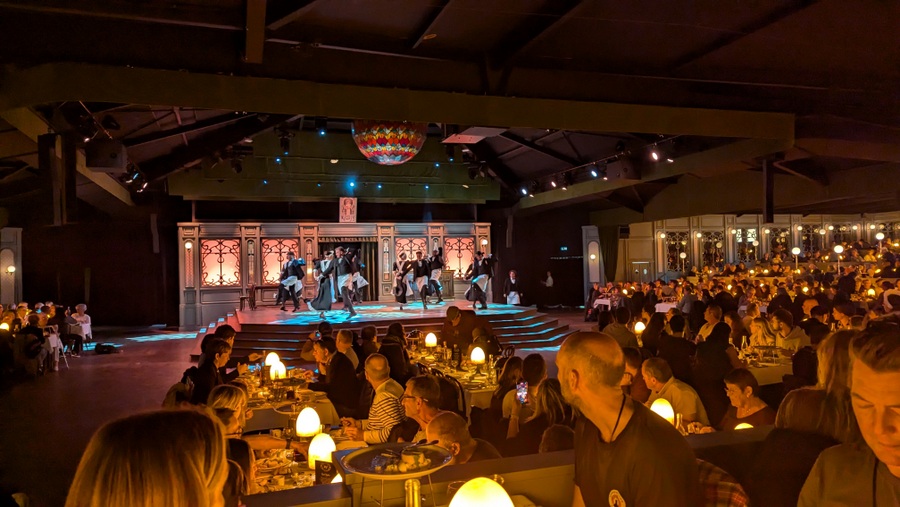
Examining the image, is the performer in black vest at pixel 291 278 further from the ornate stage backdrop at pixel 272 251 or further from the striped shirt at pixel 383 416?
the striped shirt at pixel 383 416

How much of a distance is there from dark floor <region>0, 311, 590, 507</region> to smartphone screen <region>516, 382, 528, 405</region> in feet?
8.54

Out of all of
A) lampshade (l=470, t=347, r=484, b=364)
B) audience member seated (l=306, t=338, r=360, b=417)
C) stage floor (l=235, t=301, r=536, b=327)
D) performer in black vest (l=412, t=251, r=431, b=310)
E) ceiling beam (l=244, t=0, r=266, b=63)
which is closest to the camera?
ceiling beam (l=244, t=0, r=266, b=63)

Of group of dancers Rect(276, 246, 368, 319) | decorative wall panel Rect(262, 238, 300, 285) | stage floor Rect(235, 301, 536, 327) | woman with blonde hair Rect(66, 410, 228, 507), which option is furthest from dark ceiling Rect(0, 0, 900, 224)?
decorative wall panel Rect(262, 238, 300, 285)

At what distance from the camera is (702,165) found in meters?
11.3

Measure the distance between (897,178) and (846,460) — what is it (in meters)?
11.8

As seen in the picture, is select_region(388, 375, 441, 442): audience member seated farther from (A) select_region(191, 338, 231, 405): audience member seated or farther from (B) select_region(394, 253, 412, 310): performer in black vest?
(B) select_region(394, 253, 412, 310): performer in black vest

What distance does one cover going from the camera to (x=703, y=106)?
6.58 m

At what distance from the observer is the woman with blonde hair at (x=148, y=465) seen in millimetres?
1062

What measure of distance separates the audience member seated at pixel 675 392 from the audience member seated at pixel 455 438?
1.86 meters

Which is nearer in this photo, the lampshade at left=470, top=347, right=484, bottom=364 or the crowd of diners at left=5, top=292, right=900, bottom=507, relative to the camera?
the crowd of diners at left=5, top=292, right=900, bottom=507

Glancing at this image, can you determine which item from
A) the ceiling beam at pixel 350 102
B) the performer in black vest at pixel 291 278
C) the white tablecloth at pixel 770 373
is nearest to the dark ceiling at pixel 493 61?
the ceiling beam at pixel 350 102

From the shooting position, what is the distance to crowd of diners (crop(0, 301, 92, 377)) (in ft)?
36.5

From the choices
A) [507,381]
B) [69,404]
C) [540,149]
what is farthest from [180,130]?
[507,381]

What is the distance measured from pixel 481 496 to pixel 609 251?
785 inches
